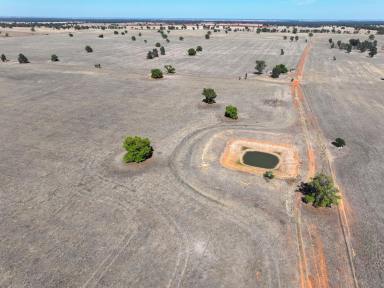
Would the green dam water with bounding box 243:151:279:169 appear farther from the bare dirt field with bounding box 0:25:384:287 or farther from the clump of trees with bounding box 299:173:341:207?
the clump of trees with bounding box 299:173:341:207

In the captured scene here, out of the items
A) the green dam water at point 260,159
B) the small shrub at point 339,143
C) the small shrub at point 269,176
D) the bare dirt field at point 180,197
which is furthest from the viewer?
the small shrub at point 339,143

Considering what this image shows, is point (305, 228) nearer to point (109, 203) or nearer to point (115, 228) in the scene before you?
point (115, 228)

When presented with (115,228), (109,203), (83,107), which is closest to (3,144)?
(83,107)

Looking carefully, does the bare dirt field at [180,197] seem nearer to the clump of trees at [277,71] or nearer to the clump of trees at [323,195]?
the clump of trees at [323,195]

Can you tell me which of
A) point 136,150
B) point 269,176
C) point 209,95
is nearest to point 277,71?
point 209,95

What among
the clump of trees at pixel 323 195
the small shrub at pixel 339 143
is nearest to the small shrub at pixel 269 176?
the clump of trees at pixel 323 195

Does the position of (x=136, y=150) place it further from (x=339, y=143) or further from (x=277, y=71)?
(x=277, y=71)

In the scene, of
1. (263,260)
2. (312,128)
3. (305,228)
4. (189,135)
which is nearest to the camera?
(263,260)
